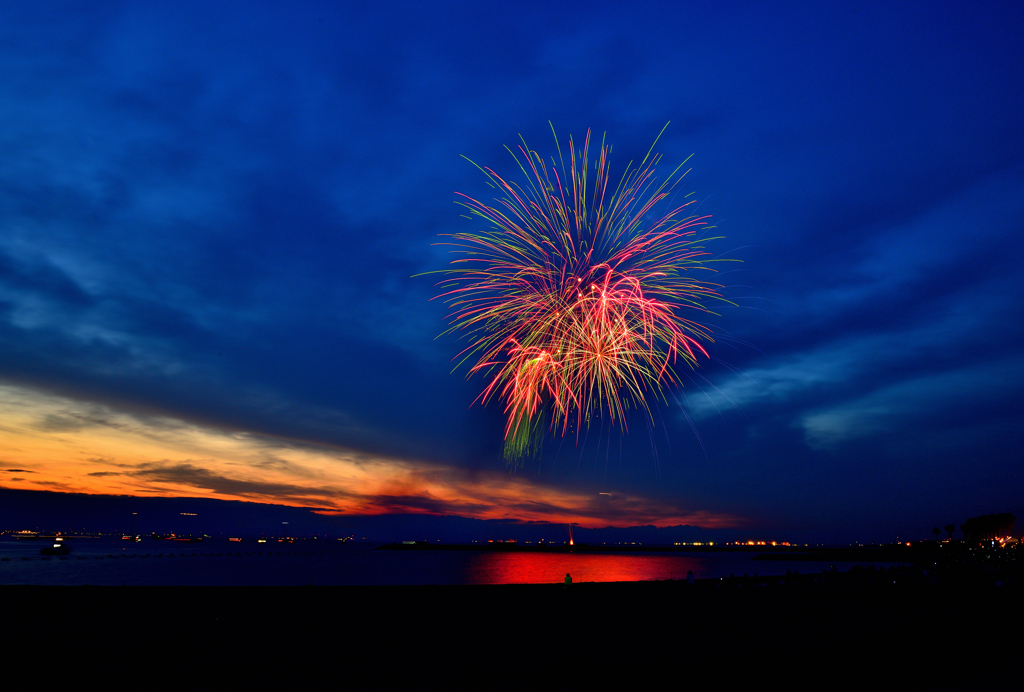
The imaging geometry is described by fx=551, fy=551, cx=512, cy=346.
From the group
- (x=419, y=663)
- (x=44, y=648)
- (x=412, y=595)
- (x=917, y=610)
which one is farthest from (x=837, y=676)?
(x=412, y=595)

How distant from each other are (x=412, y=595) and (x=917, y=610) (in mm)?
27621

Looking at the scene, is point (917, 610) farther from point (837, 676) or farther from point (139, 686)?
point (139, 686)

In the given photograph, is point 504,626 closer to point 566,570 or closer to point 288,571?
point 288,571

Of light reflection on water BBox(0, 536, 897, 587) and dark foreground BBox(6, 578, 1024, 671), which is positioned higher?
dark foreground BBox(6, 578, 1024, 671)

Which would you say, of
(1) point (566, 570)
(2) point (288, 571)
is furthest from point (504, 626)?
(1) point (566, 570)

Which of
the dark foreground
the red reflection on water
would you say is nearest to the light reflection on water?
the red reflection on water

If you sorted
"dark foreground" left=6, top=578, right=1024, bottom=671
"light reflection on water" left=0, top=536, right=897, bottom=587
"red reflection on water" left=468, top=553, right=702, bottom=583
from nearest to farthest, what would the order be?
"dark foreground" left=6, top=578, right=1024, bottom=671 → "light reflection on water" left=0, top=536, right=897, bottom=587 → "red reflection on water" left=468, top=553, right=702, bottom=583

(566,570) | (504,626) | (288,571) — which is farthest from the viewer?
(566,570)

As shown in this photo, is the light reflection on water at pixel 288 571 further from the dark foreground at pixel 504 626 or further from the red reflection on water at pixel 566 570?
the dark foreground at pixel 504 626

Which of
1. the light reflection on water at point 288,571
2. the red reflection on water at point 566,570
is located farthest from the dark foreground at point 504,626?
the red reflection on water at point 566,570

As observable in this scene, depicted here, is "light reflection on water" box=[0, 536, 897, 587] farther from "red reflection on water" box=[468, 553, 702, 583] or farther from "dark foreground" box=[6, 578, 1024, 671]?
"dark foreground" box=[6, 578, 1024, 671]

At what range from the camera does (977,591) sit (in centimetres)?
3297

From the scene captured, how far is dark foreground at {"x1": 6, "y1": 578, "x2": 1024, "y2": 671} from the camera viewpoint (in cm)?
1739

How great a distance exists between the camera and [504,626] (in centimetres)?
2345
